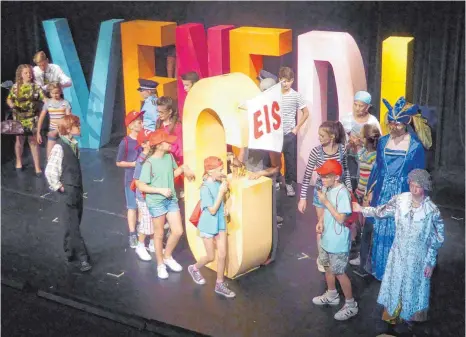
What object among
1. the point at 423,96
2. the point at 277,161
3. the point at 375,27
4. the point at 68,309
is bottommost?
the point at 68,309

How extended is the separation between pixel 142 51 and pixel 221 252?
163 inches

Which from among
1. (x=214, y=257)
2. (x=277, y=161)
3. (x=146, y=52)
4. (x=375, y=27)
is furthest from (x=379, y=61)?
(x=214, y=257)

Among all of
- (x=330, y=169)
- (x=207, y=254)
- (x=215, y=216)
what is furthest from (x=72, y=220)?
(x=330, y=169)

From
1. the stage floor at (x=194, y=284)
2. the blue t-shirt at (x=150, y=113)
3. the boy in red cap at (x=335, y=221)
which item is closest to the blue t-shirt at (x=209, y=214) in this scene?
the stage floor at (x=194, y=284)

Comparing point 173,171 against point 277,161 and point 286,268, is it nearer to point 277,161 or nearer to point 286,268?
point 286,268

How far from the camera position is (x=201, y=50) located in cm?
921

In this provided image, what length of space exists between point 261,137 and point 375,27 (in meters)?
3.10

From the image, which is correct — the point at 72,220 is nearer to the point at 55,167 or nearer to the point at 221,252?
the point at 55,167

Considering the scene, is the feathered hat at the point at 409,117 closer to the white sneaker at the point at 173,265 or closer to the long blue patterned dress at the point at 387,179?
the long blue patterned dress at the point at 387,179

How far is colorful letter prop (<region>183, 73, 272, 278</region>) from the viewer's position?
656 cm

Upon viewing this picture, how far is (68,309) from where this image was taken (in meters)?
6.68

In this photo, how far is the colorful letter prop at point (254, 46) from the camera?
8617mm

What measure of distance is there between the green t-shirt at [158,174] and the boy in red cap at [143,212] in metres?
0.20

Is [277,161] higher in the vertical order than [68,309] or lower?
higher
